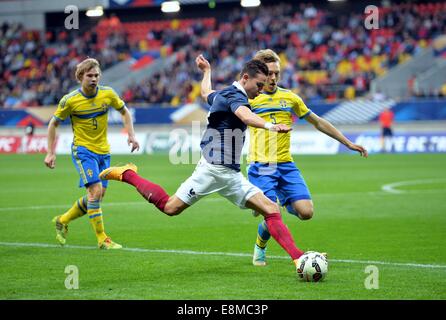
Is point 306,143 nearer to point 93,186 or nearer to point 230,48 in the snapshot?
point 230,48

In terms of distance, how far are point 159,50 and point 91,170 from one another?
3998 cm

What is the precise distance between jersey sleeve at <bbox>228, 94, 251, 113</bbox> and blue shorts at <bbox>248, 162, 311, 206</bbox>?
1.73m

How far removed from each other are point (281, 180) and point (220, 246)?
1.68 meters

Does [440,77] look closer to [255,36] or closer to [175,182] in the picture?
[255,36]

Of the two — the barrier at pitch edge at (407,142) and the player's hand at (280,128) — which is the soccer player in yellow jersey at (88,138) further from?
the barrier at pitch edge at (407,142)

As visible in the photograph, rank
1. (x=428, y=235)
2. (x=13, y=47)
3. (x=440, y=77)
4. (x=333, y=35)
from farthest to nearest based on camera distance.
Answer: (x=13, y=47) < (x=333, y=35) < (x=440, y=77) < (x=428, y=235)

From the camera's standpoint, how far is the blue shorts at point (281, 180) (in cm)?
961

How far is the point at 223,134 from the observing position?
27.6ft

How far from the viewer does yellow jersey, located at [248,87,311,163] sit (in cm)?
982

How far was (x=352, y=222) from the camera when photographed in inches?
532

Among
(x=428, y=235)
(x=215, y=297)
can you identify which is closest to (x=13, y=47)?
(x=428, y=235)

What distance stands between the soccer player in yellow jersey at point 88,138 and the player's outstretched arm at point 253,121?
344cm

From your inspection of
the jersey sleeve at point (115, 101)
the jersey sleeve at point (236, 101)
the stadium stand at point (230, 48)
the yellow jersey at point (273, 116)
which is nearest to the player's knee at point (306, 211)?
the yellow jersey at point (273, 116)

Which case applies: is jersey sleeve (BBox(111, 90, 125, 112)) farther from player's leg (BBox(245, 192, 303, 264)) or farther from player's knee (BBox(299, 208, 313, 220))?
player's leg (BBox(245, 192, 303, 264))
